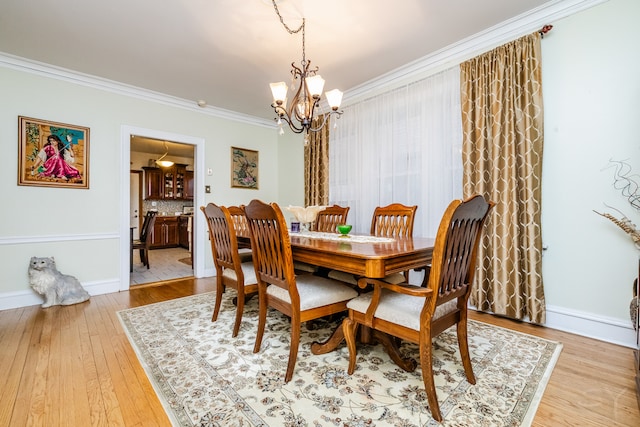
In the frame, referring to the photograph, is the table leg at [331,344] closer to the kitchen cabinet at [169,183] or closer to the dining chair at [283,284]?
the dining chair at [283,284]

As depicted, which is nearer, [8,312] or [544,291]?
[544,291]

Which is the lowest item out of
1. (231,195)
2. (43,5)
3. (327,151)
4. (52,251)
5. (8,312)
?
(8,312)

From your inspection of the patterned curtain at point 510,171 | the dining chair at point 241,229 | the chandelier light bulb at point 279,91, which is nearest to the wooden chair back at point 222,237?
the dining chair at point 241,229

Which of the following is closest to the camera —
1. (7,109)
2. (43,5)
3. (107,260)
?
(43,5)

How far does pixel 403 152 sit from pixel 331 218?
1.12 m

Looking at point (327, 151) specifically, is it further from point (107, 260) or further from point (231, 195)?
point (107, 260)

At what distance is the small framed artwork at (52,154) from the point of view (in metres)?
2.92

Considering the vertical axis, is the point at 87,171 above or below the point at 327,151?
below

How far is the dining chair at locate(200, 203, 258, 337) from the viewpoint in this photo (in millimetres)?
2080

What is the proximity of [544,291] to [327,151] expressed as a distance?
116 inches

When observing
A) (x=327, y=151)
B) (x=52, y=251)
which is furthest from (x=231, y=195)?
(x=52, y=251)

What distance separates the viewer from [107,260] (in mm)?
3426

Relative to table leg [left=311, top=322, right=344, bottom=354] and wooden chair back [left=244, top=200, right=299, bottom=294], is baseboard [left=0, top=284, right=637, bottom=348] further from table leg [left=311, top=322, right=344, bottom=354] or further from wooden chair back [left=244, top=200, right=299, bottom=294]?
wooden chair back [left=244, top=200, right=299, bottom=294]

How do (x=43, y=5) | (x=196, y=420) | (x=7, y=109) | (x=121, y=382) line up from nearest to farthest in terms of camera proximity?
(x=196, y=420) < (x=121, y=382) < (x=43, y=5) < (x=7, y=109)
